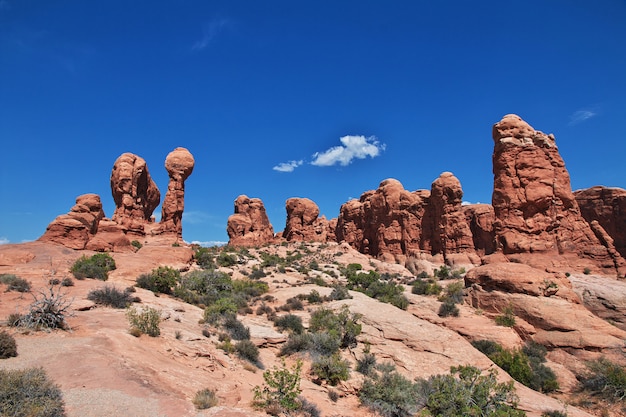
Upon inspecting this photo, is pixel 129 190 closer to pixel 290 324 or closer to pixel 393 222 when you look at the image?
pixel 393 222

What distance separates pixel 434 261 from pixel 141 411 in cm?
3800

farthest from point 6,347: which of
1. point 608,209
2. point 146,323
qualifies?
point 608,209

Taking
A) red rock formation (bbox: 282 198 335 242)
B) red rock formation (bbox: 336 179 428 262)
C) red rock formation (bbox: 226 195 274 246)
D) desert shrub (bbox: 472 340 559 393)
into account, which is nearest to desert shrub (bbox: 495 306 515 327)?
desert shrub (bbox: 472 340 559 393)

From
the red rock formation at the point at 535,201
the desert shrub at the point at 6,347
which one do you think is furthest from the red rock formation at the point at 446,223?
the desert shrub at the point at 6,347

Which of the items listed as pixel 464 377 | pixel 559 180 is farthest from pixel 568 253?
pixel 464 377

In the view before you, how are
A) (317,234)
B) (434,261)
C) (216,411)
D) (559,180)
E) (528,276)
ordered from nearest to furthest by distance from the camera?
1. (216,411)
2. (528,276)
3. (559,180)
4. (434,261)
5. (317,234)

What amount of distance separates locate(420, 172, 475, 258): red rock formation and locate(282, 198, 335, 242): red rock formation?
21.4 meters

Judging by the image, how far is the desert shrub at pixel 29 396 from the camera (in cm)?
516

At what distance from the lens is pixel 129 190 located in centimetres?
4147

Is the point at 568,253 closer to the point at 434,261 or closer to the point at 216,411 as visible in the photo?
the point at 434,261

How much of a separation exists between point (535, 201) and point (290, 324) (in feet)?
61.2

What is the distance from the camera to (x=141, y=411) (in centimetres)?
616

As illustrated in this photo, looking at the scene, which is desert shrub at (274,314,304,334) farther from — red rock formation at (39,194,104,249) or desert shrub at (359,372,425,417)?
red rock formation at (39,194,104,249)

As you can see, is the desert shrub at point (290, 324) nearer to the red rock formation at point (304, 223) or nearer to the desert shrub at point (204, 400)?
the desert shrub at point (204, 400)
